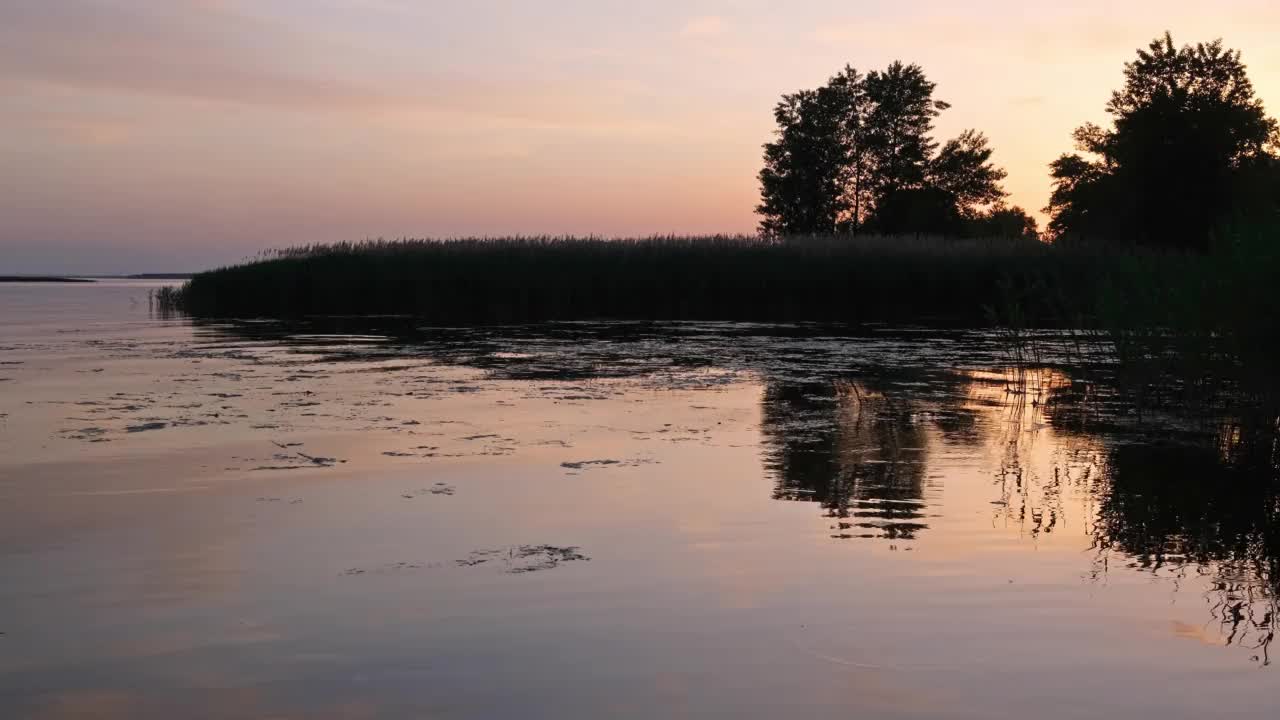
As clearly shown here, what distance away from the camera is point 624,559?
20.2ft

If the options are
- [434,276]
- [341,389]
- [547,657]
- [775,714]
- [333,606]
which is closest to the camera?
[775,714]

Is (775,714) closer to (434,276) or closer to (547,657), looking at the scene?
(547,657)

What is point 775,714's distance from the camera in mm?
4035

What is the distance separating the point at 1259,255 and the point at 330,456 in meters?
7.76

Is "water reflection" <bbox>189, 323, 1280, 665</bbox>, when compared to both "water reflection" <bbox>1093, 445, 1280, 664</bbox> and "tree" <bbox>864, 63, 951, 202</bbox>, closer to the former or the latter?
"water reflection" <bbox>1093, 445, 1280, 664</bbox>

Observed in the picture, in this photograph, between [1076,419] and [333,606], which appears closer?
[333,606]

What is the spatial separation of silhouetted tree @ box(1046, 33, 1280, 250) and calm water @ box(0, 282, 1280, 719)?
130ft

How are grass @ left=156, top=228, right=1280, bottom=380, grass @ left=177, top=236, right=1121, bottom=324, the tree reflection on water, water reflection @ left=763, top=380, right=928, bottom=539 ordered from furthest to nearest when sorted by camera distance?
grass @ left=177, top=236, right=1121, bottom=324 → grass @ left=156, top=228, right=1280, bottom=380 → water reflection @ left=763, top=380, right=928, bottom=539 → the tree reflection on water

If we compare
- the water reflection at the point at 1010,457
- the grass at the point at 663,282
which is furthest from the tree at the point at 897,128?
the water reflection at the point at 1010,457

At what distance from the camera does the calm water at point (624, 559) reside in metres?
4.31

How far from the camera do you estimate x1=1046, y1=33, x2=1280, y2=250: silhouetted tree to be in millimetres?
48625

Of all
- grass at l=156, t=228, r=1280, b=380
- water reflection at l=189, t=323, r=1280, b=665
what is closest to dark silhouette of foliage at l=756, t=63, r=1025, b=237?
grass at l=156, t=228, r=1280, b=380

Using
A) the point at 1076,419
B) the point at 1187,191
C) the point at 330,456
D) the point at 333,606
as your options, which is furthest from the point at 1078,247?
the point at 333,606

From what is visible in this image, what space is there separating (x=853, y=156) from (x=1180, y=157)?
19583mm
